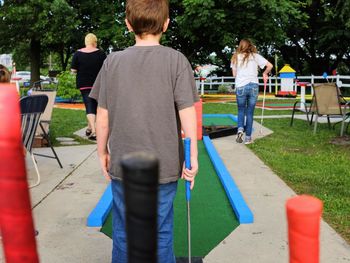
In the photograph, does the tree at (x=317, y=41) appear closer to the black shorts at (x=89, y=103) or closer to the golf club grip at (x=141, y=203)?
the black shorts at (x=89, y=103)

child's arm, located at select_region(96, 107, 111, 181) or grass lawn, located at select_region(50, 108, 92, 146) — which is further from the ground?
child's arm, located at select_region(96, 107, 111, 181)

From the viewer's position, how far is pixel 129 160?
537 millimetres

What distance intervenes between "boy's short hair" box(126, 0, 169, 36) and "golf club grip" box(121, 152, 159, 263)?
1.96 m

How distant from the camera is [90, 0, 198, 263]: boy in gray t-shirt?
247cm

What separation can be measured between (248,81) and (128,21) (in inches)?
259

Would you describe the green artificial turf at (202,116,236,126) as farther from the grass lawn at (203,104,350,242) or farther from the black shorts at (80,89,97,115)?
the black shorts at (80,89,97,115)

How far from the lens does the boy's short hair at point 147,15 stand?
7.91 feet

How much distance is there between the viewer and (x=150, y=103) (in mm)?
2469

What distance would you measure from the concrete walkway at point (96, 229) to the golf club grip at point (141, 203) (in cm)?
298

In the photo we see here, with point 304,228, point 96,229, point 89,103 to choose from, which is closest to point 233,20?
point 89,103

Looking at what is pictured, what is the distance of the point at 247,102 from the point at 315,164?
2500mm

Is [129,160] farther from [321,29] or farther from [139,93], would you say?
[321,29]

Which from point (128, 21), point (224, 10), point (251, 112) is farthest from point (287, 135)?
point (224, 10)

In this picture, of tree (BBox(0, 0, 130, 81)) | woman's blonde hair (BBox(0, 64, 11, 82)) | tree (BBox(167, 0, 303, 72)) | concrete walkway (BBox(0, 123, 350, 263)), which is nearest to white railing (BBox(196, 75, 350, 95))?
tree (BBox(167, 0, 303, 72))
